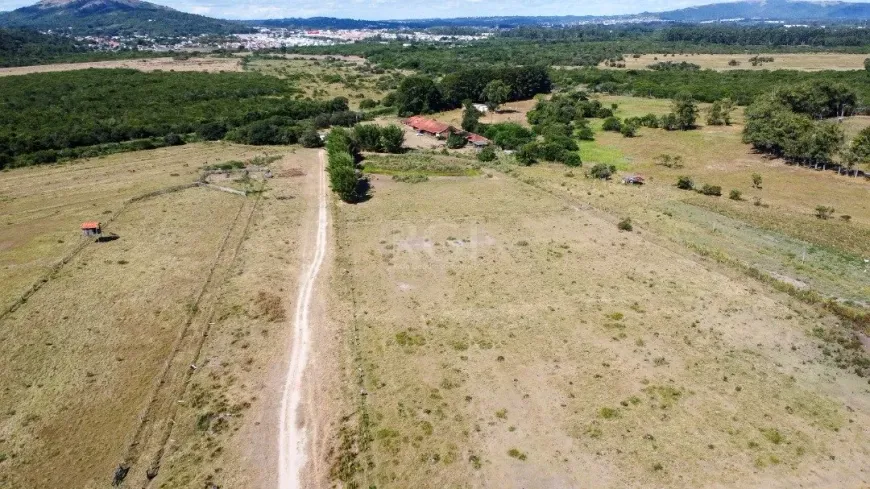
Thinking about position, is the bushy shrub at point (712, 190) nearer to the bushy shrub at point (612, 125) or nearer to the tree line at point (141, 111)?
the bushy shrub at point (612, 125)

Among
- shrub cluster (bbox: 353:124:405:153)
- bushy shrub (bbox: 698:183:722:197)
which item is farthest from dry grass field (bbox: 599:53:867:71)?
bushy shrub (bbox: 698:183:722:197)

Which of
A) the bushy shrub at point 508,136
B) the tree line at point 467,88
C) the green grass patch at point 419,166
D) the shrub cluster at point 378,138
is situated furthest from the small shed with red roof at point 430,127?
the green grass patch at point 419,166

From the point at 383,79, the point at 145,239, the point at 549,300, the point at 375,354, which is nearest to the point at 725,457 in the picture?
the point at 549,300

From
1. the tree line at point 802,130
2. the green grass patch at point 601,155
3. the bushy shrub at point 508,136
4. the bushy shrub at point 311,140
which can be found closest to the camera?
the tree line at point 802,130

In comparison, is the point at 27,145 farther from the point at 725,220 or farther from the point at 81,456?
the point at 725,220

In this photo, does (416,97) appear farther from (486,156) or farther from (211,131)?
(486,156)

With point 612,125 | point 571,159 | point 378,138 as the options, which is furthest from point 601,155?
point 378,138
